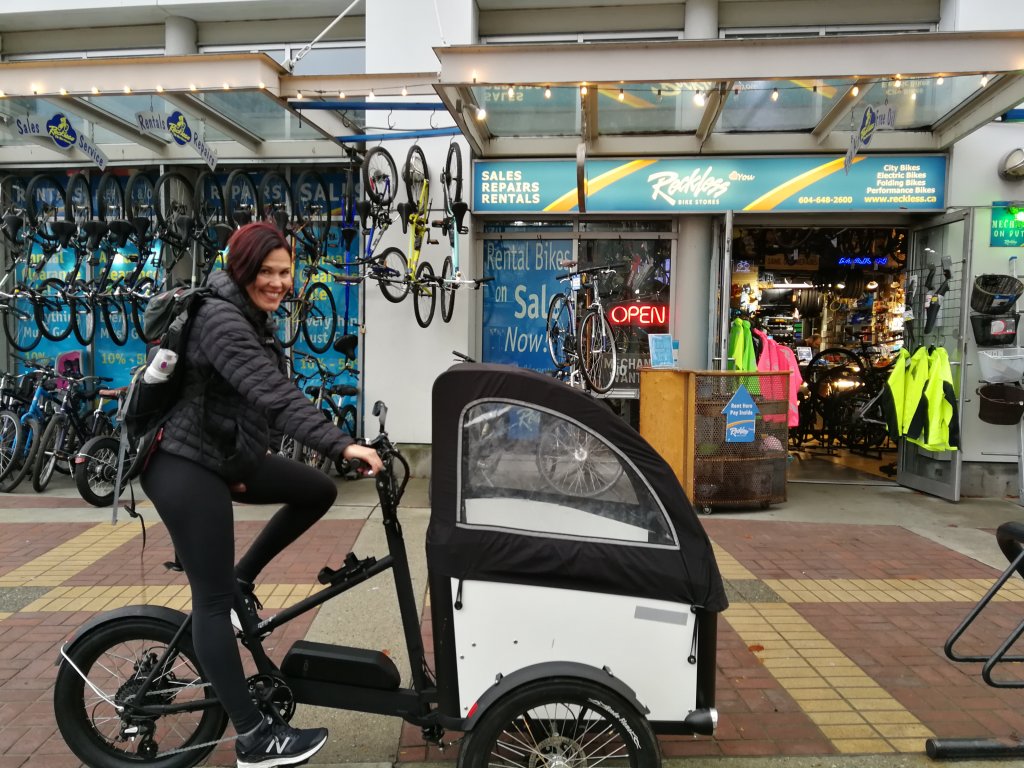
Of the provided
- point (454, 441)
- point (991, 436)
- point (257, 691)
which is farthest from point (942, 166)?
point (257, 691)

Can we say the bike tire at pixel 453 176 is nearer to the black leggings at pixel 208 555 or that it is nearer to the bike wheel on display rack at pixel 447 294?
the bike wheel on display rack at pixel 447 294

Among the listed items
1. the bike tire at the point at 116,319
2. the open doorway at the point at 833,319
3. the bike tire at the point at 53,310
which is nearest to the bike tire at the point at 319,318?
the bike tire at the point at 116,319

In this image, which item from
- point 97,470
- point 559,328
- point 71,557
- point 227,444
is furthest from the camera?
point 559,328

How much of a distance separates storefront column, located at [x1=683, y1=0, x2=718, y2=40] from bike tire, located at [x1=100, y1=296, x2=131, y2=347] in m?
7.65

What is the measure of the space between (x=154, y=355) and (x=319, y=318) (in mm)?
6628

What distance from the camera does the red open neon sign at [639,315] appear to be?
27.6ft

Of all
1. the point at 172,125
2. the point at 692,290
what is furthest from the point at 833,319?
the point at 172,125

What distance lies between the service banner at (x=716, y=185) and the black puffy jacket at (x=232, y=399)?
5902 millimetres

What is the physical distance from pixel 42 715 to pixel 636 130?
7.36 meters

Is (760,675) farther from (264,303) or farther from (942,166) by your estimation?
(942,166)

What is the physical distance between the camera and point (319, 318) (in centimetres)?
877

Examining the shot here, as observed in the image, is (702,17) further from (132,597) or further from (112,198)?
(132,597)

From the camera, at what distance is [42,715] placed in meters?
3.09

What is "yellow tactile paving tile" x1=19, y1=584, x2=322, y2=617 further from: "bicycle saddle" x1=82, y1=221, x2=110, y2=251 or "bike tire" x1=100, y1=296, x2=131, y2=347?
"bicycle saddle" x1=82, y1=221, x2=110, y2=251
